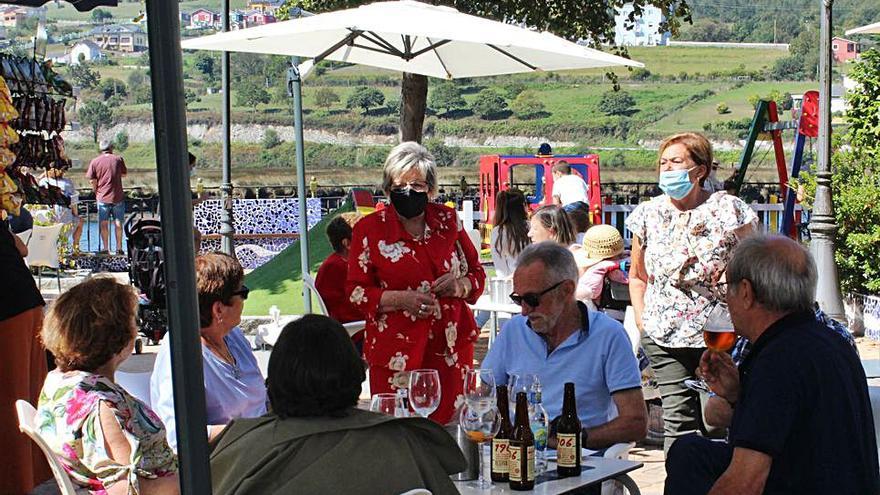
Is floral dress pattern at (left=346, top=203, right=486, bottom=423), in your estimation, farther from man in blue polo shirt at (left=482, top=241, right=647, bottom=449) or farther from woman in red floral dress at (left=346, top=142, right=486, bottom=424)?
man in blue polo shirt at (left=482, top=241, right=647, bottom=449)

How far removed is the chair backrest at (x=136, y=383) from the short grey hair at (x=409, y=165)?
1.29m

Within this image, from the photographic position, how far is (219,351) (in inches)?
151

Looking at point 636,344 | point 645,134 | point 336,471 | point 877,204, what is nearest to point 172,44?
point 336,471

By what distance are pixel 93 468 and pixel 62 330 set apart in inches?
16.5

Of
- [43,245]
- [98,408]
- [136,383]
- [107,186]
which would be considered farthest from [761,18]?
[98,408]

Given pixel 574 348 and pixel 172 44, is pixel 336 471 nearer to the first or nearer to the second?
pixel 172 44

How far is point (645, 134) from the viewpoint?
206 feet

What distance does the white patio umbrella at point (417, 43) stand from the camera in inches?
220

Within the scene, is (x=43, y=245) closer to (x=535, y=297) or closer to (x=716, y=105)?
(x=535, y=297)

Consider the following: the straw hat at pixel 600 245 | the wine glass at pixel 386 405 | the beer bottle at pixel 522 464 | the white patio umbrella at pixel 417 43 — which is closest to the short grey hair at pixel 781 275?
the beer bottle at pixel 522 464

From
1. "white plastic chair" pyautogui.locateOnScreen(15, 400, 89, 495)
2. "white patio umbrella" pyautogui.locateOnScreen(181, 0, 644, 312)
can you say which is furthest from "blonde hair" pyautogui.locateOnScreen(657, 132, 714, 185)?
"white plastic chair" pyautogui.locateOnScreen(15, 400, 89, 495)

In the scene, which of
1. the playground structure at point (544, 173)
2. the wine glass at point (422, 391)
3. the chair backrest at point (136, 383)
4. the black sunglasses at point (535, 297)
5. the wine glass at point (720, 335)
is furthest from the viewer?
the playground structure at point (544, 173)

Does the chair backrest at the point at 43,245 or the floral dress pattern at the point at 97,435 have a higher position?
the floral dress pattern at the point at 97,435

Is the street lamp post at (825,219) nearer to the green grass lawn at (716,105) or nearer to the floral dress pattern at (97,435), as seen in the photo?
the floral dress pattern at (97,435)
